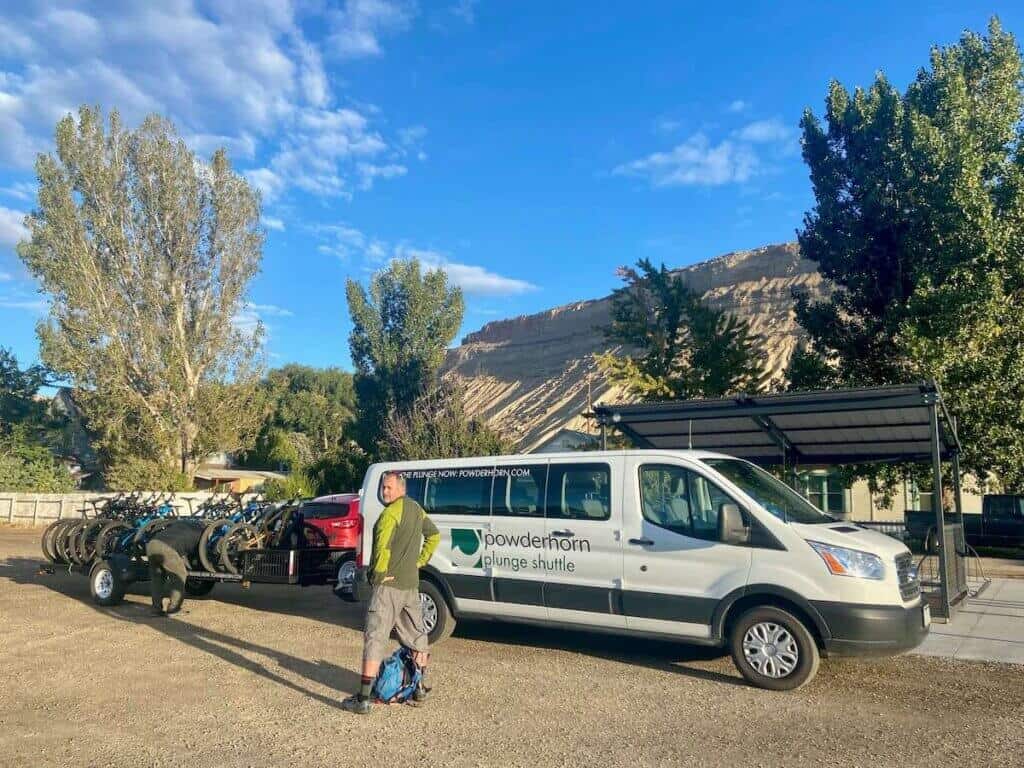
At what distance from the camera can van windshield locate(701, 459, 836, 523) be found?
7461 mm

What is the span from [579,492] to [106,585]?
7911 millimetres

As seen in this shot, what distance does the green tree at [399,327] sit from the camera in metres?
44.8

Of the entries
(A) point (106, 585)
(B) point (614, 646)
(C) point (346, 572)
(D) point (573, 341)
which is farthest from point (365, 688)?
(D) point (573, 341)

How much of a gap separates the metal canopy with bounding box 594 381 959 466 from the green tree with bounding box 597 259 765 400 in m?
9.26

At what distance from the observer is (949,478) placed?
19594mm

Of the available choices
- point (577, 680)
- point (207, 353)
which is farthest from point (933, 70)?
point (207, 353)

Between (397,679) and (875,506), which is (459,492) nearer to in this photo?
(397,679)

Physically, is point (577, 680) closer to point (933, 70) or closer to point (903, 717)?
point (903, 717)

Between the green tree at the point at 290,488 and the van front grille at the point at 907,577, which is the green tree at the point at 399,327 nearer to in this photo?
the green tree at the point at 290,488

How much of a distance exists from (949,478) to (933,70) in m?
10.1

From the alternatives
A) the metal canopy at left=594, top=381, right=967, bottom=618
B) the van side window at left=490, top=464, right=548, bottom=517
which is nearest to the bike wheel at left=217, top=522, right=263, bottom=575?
the van side window at left=490, top=464, right=548, bottom=517

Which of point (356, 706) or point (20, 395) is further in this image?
point (20, 395)

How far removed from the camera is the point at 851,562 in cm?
Result: 682

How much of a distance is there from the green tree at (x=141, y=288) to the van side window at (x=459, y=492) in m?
26.7
